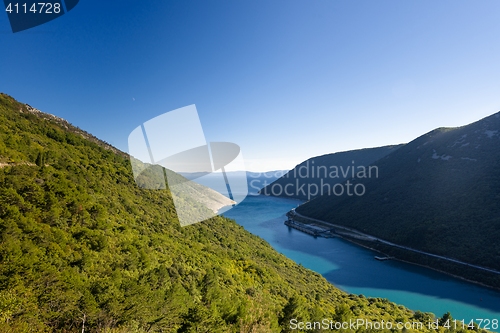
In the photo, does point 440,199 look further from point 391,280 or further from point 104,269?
point 104,269

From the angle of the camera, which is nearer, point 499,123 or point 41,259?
point 41,259

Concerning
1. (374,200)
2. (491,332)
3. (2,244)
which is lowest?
(491,332)

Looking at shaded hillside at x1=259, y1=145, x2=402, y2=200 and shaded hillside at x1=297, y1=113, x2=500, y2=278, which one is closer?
shaded hillside at x1=297, y1=113, x2=500, y2=278

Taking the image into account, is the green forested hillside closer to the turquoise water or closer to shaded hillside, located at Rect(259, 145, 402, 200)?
the turquoise water

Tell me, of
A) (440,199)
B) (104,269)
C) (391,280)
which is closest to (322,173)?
(440,199)

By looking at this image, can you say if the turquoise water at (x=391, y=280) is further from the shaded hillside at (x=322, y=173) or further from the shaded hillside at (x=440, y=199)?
the shaded hillside at (x=322, y=173)

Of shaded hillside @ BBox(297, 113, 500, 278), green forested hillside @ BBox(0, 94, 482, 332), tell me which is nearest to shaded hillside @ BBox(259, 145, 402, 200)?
shaded hillside @ BBox(297, 113, 500, 278)

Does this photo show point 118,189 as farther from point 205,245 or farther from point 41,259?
point 41,259

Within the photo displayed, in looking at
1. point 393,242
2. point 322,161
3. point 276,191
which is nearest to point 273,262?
point 393,242
